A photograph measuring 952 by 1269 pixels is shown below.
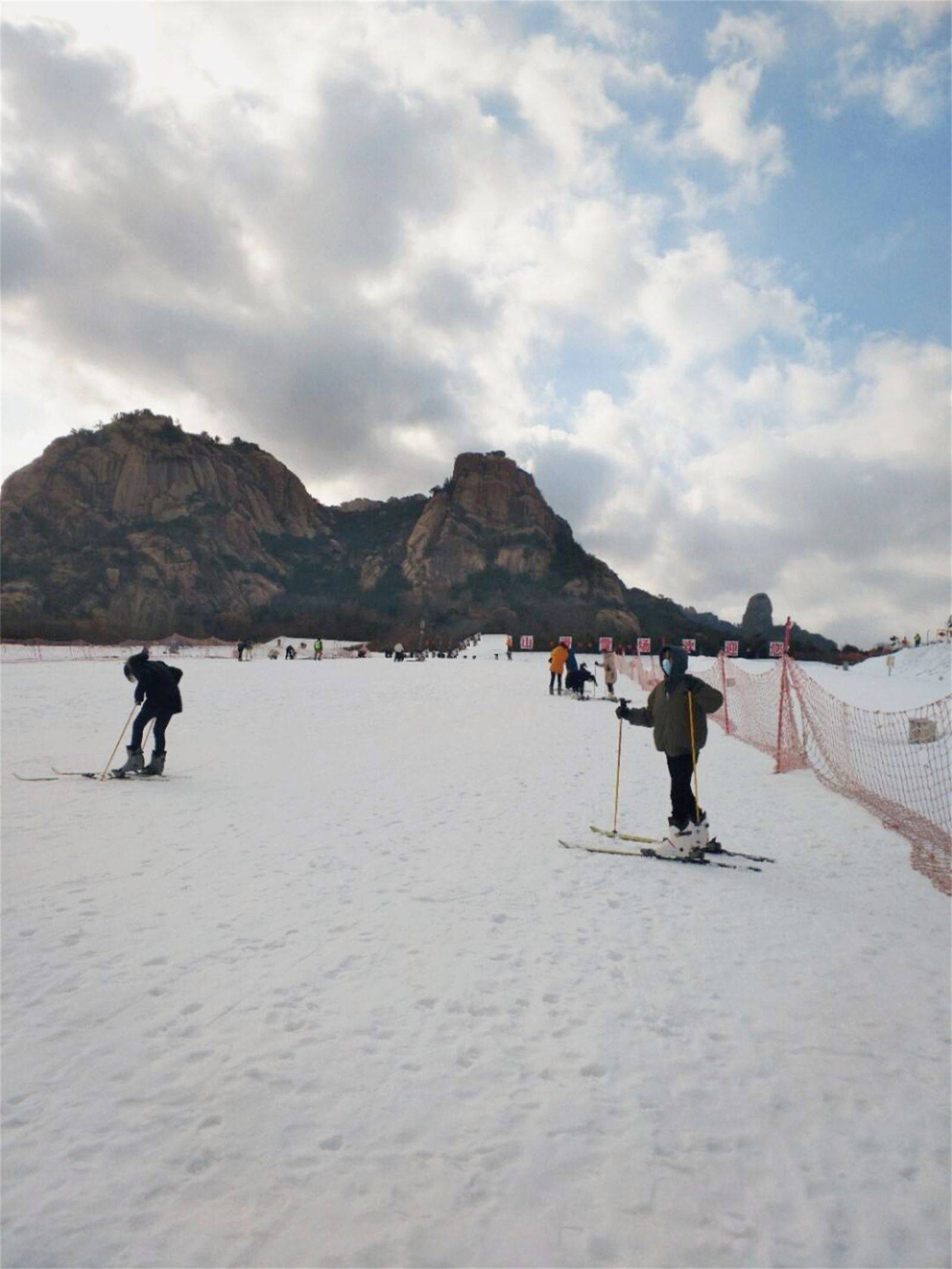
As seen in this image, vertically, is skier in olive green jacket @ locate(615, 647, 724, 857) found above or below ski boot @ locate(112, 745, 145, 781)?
above

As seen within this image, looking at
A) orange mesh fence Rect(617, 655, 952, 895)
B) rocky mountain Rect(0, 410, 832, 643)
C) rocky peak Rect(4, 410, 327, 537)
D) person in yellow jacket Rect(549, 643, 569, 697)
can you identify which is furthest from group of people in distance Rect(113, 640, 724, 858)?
rocky peak Rect(4, 410, 327, 537)

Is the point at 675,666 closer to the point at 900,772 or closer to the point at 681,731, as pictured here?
the point at 681,731

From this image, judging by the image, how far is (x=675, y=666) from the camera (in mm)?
6996

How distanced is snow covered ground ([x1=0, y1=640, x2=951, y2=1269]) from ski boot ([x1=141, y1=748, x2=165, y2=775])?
2173 mm

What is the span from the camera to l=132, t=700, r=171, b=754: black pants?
998cm

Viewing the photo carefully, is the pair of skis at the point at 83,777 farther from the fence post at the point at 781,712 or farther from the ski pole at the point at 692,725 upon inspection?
the fence post at the point at 781,712

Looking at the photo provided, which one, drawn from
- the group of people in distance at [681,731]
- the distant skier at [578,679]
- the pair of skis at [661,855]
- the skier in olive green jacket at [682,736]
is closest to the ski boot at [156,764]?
the pair of skis at [661,855]

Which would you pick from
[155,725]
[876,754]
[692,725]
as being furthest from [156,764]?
[876,754]

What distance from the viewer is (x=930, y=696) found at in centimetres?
2800

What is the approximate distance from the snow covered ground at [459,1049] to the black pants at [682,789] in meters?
0.63

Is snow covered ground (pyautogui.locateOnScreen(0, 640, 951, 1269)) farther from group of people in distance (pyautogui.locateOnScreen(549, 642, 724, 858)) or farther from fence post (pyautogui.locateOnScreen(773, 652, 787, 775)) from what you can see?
fence post (pyautogui.locateOnScreen(773, 652, 787, 775))

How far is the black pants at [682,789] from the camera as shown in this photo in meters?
6.79

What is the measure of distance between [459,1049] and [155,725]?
8397 mm

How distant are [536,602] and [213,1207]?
16990cm
